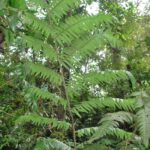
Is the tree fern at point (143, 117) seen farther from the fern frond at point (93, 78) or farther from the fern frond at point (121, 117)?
the fern frond at point (93, 78)

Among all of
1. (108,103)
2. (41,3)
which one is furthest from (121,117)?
(41,3)

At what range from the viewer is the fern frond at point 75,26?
1628mm

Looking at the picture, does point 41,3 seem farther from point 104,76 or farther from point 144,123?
point 144,123

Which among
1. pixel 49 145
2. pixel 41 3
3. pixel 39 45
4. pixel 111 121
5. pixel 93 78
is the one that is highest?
pixel 41 3

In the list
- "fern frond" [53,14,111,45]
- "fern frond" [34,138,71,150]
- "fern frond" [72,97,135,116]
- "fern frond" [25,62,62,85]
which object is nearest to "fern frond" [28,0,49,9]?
"fern frond" [53,14,111,45]

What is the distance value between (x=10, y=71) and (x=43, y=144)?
10.3 ft

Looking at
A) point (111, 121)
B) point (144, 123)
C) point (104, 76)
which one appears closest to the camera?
point (144, 123)

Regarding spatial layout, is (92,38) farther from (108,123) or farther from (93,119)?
(93,119)

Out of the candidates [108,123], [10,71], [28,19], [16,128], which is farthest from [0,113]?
[108,123]

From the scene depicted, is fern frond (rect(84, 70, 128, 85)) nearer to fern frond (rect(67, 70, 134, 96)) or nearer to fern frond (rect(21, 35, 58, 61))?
fern frond (rect(67, 70, 134, 96))

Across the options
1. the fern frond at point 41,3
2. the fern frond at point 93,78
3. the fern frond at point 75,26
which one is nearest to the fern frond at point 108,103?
the fern frond at point 93,78

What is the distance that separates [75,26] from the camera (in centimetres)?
164

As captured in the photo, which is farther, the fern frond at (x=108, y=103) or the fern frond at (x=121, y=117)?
the fern frond at (x=108, y=103)

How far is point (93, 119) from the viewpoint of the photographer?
941 centimetres
